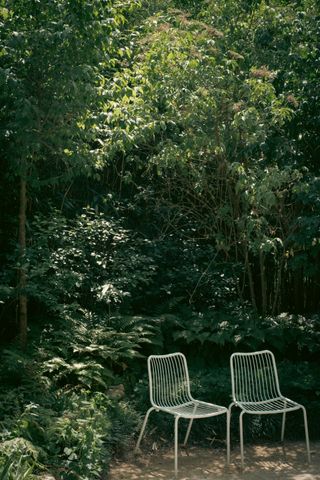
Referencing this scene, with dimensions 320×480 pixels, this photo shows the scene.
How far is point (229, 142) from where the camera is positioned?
8.52m

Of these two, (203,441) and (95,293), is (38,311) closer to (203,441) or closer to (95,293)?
(95,293)

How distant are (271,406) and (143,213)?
4058 millimetres

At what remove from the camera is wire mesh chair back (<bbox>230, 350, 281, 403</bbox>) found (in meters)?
7.16

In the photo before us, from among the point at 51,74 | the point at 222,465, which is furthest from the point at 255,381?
the point at 51,74

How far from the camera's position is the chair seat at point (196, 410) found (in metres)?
6.40

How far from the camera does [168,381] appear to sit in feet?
23.2

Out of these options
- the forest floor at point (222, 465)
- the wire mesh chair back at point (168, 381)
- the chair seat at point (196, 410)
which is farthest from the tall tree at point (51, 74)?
the forest floor at point (222, 465)

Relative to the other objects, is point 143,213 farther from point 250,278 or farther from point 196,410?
point 196,410

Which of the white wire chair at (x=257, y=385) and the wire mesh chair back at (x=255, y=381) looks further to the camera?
the wire mesh chair back at (x=255, y=381)

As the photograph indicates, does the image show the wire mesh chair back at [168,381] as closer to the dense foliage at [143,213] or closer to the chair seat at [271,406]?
the dense foliage at [143,213]

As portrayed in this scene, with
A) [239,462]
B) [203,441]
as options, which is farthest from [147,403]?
[239,462]

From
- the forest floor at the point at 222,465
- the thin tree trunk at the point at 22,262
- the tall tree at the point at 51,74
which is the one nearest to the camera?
the forest floor at the point at 222,465

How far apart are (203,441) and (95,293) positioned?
2.58 metres

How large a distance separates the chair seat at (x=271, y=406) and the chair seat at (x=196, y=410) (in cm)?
23
